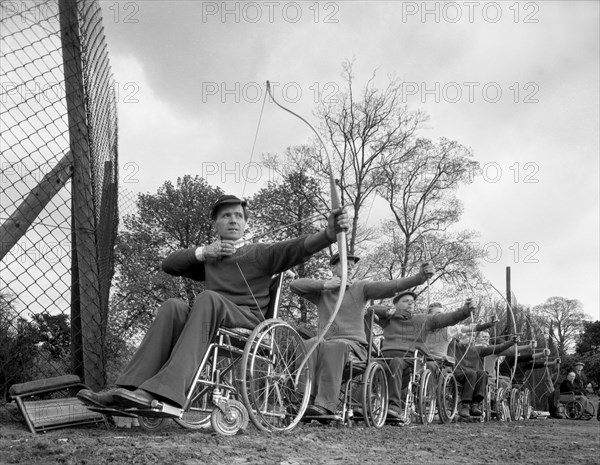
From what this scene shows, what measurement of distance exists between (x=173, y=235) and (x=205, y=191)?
148cm

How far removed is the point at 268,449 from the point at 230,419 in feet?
2.36

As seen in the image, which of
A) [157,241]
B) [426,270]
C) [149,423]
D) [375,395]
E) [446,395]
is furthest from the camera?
[157,241]

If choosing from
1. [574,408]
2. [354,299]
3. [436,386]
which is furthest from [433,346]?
[574,408]

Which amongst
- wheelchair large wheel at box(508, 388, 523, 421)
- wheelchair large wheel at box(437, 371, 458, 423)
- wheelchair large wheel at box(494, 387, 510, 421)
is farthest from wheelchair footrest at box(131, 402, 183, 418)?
wheelchair large wheel at box(508, 388, 523, 421)

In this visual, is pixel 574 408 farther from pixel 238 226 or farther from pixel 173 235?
pixel 238 226

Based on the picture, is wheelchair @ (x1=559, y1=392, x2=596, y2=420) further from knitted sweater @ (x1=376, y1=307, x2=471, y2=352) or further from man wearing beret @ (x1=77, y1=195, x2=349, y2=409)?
man wearing beret @ (x1=77, y1=195, x2=349, y2=409)

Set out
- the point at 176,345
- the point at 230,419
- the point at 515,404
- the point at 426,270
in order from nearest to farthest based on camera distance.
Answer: the point at 176,345 < the point at 230,419 < the point at 426,270 < the point at 515,404

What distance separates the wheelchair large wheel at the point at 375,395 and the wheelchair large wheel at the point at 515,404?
5.19 metres

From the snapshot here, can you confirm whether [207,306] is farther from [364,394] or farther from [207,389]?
[364,394]

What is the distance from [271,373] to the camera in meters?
3.80

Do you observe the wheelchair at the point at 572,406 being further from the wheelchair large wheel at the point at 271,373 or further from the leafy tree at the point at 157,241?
the wheelchair large wheel at the point at 271,373

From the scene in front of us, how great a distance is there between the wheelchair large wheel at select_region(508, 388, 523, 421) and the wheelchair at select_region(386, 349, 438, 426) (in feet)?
11.6

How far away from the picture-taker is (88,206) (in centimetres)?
464

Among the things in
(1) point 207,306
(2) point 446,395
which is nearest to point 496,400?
(2) point 446,395
